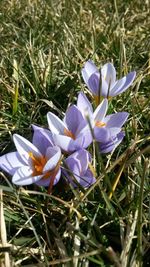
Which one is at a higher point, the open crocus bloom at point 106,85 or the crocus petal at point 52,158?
the open crocus bloom at point 106,85

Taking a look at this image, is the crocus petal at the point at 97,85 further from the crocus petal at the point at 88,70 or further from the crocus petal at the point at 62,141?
the crocus petal at the point at 62,141


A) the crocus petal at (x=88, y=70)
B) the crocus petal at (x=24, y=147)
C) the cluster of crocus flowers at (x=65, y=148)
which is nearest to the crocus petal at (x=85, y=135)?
the cluster of crocus flowers at (x=65, y=148)

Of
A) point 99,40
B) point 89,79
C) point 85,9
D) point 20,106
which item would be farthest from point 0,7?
point 89,79

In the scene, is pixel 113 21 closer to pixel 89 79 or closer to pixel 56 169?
pixel 89 79

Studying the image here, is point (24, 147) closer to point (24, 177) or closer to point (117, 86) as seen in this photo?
point (24, 177)

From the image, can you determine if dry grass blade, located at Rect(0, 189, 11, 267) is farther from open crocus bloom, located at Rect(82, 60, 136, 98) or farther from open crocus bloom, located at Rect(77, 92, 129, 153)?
open crocus bloom, located at Rect(82, 60, 136, 98)

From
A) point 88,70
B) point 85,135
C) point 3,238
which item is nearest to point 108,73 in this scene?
point 88,70

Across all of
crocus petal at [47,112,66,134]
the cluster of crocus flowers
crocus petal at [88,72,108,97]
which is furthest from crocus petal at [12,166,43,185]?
crocus petal at [88,72,108,97]
